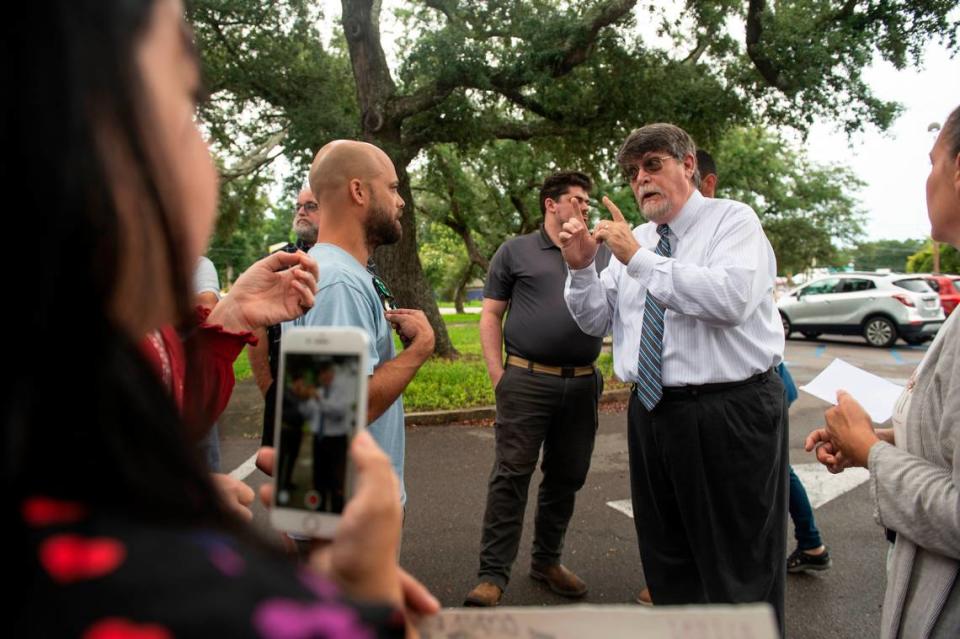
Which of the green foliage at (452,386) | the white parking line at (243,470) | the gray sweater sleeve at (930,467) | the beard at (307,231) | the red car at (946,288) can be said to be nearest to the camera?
the gray sweater sleeve at (930,467)

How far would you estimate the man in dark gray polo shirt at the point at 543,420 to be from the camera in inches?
147

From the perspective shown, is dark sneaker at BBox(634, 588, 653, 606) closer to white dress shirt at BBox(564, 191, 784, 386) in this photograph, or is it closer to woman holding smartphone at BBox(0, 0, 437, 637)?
white dress shirt at BBox(564, 191, 784, 386)

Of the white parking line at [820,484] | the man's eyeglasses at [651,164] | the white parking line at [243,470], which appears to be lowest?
the white parking line at [243,470]

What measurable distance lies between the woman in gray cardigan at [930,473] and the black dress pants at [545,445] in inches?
82.5

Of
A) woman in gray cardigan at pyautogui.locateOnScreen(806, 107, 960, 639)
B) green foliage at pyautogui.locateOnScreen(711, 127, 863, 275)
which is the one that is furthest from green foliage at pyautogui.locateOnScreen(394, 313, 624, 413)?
green foliage at pyautogui.locateOnScreen(711, 127, 863, 275)

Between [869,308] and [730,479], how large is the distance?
1519 cm

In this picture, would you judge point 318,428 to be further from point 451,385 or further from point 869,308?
point 869,308

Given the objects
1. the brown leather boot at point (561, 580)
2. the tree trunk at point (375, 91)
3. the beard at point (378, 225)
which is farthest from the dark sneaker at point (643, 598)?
the tree trunk at point (375, 91)

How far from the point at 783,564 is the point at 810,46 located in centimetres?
893

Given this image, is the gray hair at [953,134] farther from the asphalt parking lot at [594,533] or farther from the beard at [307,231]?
the beard at [307,231]

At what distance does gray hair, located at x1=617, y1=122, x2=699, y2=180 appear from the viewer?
293cm

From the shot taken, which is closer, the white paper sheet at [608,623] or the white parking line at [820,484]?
the white paper sheet at [608,623]

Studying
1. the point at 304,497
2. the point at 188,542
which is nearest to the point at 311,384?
the point at 304,497

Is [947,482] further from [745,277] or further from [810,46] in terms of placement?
[810,46]
